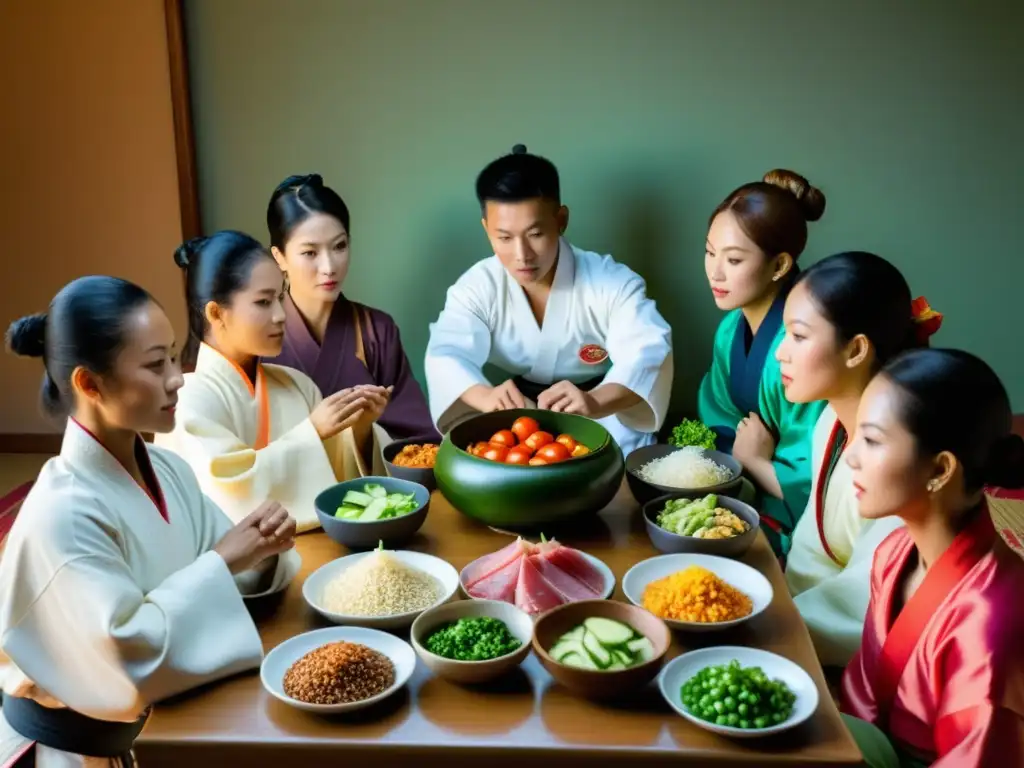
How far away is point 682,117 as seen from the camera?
361 cm

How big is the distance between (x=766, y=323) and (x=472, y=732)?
1.91m

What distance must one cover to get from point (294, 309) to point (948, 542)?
2174 millimetres

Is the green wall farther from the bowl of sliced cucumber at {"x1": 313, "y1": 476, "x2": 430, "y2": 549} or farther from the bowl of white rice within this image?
the bowl of sliced cucumber at {"x1": 313, "y1": 476, "x2": 430, "y2": 549}

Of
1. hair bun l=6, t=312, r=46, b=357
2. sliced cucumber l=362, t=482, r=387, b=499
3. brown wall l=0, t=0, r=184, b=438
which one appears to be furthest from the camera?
brown wall l=0, t=0, r=184, b=438

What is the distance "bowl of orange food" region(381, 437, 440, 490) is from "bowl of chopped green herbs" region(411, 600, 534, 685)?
672 mm

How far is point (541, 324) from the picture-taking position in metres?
3.44

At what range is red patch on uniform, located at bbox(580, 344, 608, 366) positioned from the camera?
3434mm

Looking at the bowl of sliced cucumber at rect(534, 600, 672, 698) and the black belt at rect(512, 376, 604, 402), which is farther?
the black belt at rect(512, 376, 604, 402)

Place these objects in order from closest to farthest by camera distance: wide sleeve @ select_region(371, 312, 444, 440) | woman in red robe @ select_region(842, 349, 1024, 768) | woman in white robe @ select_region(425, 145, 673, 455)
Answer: woman in red robe @ select_region(842, 349, 1024, 768) < woman in white robe @ select_region(425, 145, 673, 455) < wide sleeve @ select_region(371, 312, 444, 440)

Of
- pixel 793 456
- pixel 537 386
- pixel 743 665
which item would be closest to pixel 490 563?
pixel 743 665

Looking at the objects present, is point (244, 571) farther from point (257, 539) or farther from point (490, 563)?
point (490, 563)

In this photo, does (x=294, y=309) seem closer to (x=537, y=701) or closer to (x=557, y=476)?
(x=557, y=476)

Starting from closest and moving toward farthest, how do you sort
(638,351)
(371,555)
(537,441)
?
(371,555)
(537,441)
(638,351)

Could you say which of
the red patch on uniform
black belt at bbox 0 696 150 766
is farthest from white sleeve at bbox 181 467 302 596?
the red patch on uniform
